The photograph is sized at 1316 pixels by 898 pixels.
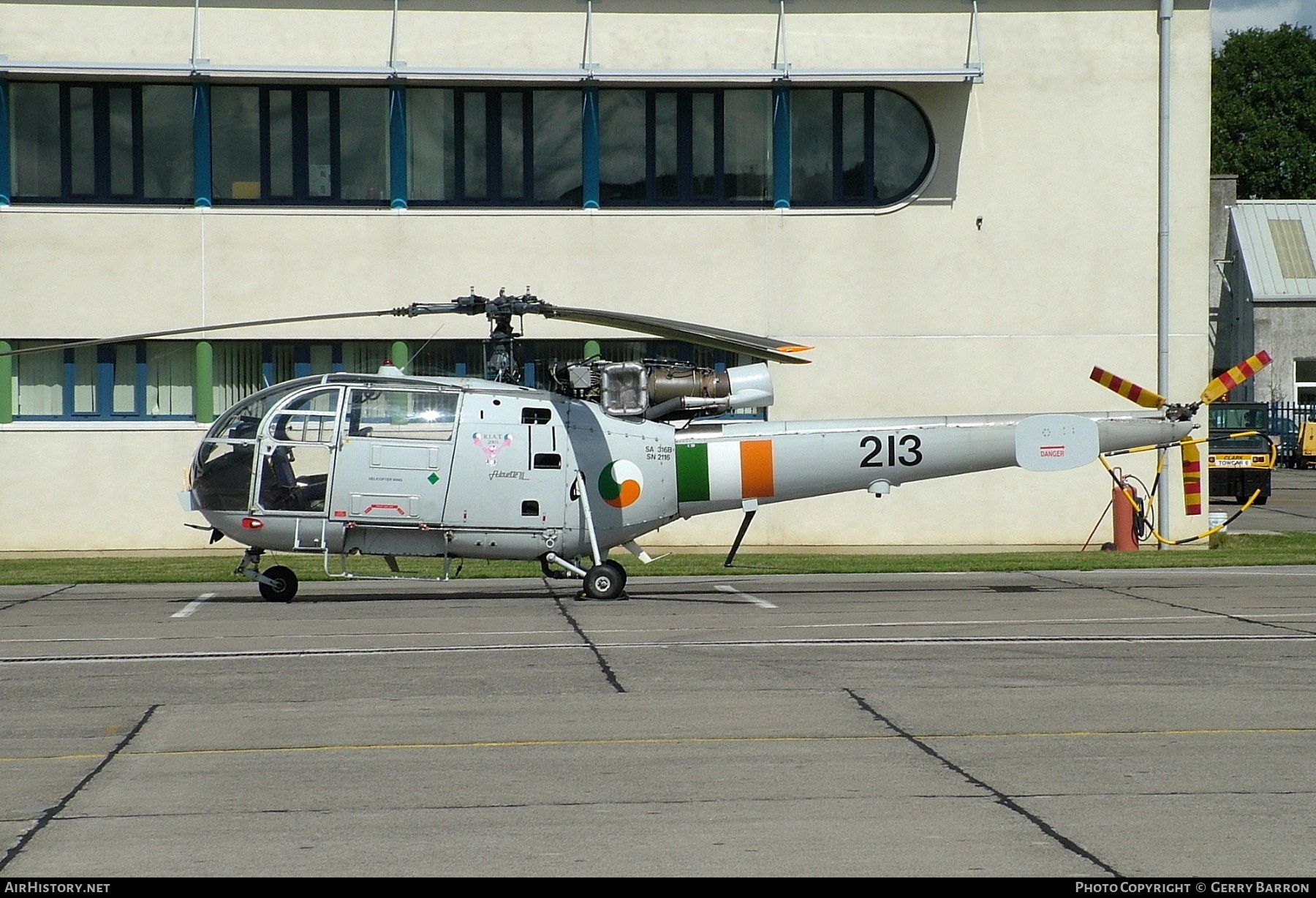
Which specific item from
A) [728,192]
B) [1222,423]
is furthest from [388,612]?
[1222,423]

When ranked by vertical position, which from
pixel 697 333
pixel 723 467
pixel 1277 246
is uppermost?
pixel 1277 246

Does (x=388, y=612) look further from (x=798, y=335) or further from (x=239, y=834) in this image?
(x=798, y=335)

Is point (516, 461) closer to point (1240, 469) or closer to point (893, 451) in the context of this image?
point (893, 451)

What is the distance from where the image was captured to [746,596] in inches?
679

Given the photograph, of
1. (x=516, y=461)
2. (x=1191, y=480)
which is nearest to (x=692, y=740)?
(x=516, y=461)

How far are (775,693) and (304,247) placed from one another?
1684cm

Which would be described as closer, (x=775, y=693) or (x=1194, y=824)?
(x=1194, y=824)

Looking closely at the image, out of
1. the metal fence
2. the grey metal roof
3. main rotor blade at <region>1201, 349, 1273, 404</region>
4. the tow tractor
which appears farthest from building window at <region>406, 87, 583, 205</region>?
the grey metal roof

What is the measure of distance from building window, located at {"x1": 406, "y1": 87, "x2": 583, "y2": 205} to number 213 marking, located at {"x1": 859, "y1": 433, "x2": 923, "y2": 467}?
1079 cm

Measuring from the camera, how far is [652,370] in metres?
16.6

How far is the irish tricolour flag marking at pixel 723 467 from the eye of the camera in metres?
16.5

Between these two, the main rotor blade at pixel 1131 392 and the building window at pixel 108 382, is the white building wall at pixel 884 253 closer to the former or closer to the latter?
the building window at pixel 108 382

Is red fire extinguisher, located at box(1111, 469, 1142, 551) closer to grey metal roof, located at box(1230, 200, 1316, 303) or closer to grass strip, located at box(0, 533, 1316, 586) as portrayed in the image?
grass strip, located at box(0, 533, 1316, 586)

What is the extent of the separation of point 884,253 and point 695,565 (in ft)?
24.0
